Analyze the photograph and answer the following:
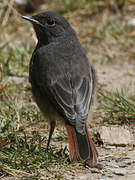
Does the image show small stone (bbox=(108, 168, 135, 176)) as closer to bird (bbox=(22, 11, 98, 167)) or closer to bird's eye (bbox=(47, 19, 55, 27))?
bird (bbox=(22, 11, 98, 167))

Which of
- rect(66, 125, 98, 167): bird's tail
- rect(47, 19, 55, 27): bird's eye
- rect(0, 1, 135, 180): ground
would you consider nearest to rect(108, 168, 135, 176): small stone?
rect(0, 1, 135, 180): ground

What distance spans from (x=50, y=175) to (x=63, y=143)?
3.48 feet

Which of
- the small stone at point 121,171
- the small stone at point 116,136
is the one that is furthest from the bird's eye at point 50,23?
the small stone at point 121,171

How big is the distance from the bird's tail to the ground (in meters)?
0.10

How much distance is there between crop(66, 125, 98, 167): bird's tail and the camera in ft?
15.2

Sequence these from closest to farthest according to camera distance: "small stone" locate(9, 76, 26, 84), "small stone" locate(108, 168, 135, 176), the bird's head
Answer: "small stone" locate(108, 168, 135, 176)
the bird's head
"small stone" locate(9, 76, 26, 84)

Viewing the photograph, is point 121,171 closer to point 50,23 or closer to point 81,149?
point 81,149

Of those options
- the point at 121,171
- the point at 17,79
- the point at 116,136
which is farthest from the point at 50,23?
the point at 121,171

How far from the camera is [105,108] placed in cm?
619

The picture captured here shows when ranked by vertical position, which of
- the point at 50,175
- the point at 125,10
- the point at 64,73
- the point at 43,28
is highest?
the point at 125,10

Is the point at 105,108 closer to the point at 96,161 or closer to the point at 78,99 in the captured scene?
the point at 78,99

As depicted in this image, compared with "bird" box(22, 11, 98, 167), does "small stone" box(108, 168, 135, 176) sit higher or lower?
lower

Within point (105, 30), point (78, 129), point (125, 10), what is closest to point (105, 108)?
point (78, 129)

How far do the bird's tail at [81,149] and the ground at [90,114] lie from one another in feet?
0.32
